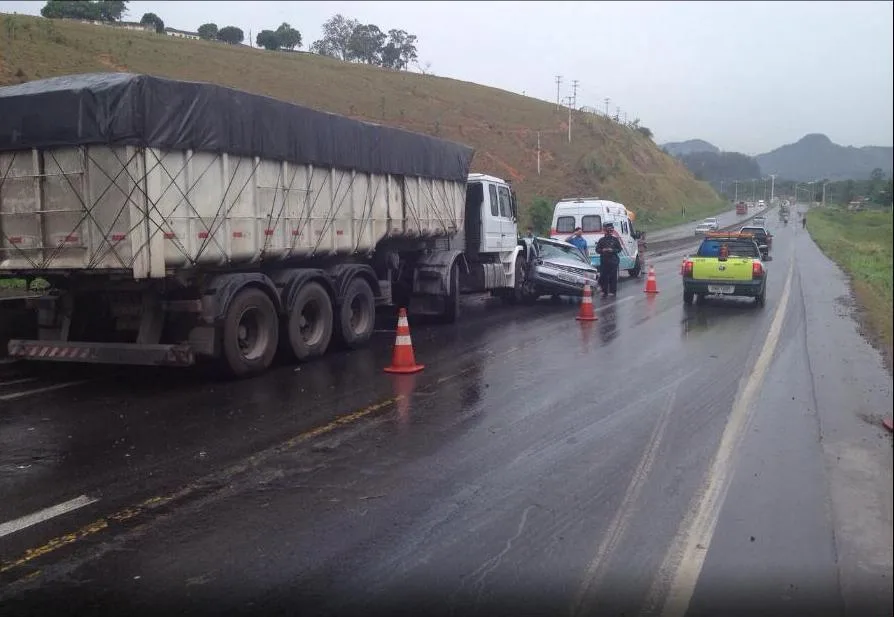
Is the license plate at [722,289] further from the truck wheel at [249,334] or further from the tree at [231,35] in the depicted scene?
the tree at [231,35]

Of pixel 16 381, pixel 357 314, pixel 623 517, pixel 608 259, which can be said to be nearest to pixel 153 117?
pixel 16 381

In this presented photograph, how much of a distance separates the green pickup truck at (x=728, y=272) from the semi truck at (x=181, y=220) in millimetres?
7802

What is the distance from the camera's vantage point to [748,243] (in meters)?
17.6

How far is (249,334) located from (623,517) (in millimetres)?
6298

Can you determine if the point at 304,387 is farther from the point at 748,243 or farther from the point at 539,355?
the point at 748,243

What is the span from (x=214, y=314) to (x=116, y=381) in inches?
70.9

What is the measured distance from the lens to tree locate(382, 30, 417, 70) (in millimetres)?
97688

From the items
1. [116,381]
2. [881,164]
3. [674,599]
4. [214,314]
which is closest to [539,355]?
[214,314]

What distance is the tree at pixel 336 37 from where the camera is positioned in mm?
96875

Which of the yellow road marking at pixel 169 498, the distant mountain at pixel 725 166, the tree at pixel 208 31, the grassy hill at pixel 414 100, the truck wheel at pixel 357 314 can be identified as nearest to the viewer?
the yellow road marking at pixel 169 498

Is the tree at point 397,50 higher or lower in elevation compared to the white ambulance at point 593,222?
higher

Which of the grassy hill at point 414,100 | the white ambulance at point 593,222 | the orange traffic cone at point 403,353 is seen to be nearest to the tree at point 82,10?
the grassy hill at point 414,100

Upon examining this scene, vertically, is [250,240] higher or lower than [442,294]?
higher

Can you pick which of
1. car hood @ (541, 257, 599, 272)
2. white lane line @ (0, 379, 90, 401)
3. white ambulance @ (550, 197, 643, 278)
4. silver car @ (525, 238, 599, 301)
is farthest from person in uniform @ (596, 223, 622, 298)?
white lane line @ (0, 379, 90, 401)
